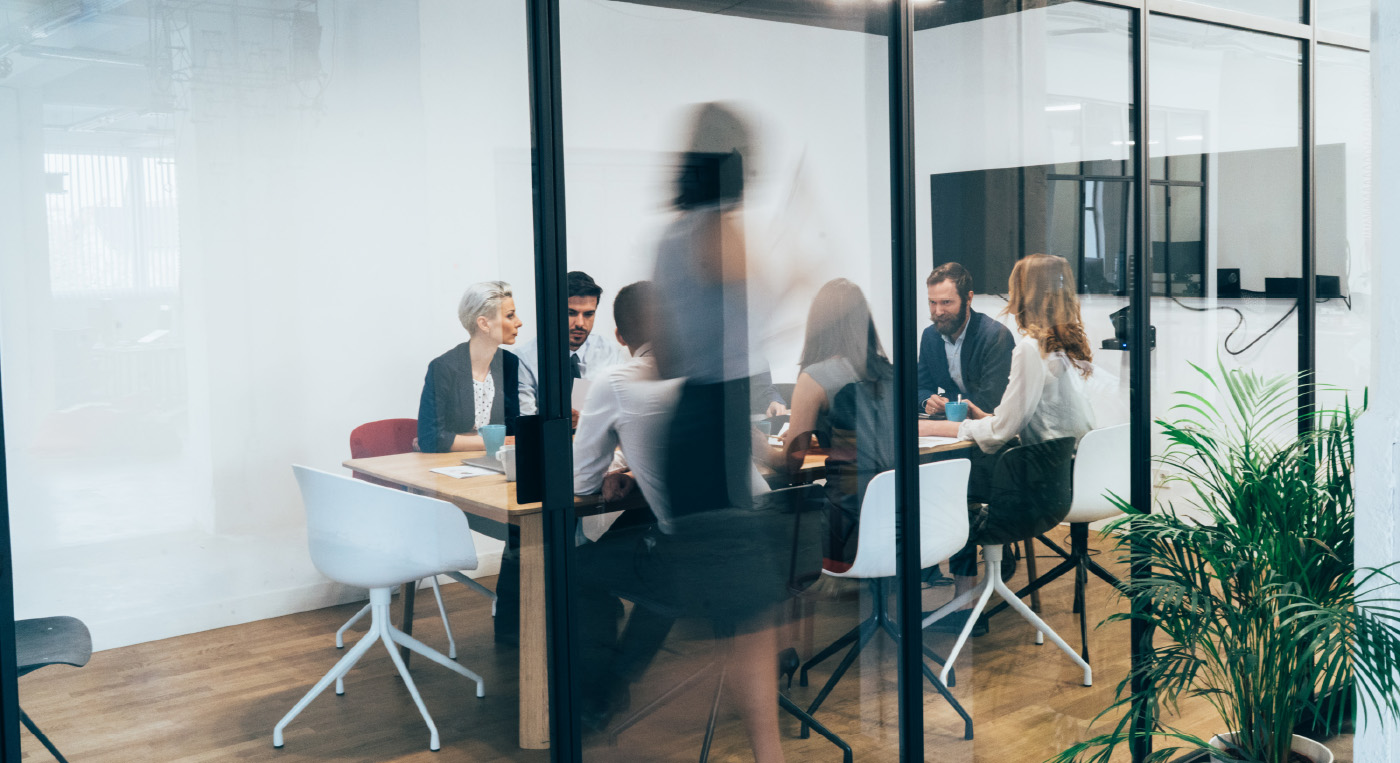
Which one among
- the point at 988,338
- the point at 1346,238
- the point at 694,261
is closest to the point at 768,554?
the point at 694,261

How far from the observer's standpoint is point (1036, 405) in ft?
10.6

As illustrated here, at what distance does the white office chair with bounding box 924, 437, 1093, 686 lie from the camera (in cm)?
307

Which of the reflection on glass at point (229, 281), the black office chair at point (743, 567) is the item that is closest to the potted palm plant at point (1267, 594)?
the black office chair at point (743, 567)

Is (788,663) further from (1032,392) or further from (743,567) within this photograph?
(1032,392)

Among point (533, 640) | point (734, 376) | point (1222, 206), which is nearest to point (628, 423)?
point (734, 376)

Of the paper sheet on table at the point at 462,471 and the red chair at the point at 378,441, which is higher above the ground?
the red chair at the point at 378,441

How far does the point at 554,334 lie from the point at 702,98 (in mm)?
630

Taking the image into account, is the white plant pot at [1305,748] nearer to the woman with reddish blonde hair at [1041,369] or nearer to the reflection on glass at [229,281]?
the woman with reddish blonde hair at [1041,369]

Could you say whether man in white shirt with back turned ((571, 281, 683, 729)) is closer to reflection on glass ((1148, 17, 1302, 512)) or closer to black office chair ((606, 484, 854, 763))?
black office chair ((606, 484, 854, 763))

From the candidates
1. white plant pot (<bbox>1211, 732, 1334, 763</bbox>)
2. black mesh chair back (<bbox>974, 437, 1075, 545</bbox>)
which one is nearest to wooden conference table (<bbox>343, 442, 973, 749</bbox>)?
black mesh chair back (<bbox>974, 437, 1075, 545</bbox>)

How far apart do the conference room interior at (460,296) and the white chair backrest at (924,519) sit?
0.04 ft

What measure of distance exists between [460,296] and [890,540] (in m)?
1.30

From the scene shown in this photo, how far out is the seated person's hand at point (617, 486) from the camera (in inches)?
95.3

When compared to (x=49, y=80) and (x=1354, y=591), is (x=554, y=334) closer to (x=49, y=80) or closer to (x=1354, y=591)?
(x=49, y=80)
